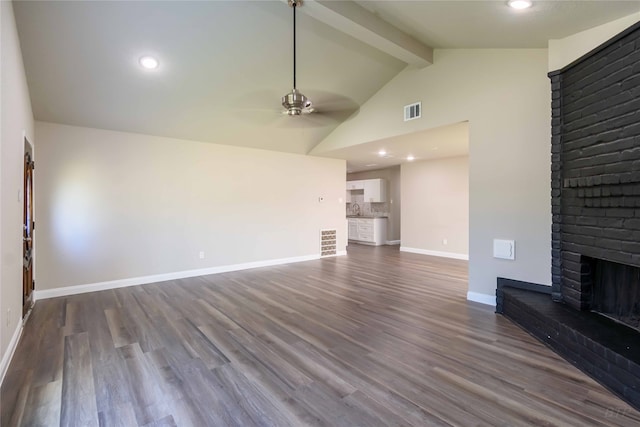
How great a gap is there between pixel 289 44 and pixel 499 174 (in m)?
2.92

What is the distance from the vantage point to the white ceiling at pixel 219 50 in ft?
9.33

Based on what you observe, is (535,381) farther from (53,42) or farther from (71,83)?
(71,83)

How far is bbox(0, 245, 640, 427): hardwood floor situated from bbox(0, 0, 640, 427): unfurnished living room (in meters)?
0.02

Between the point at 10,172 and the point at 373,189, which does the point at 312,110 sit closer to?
the point at 10,172

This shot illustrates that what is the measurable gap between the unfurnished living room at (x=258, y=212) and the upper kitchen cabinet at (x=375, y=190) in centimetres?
351

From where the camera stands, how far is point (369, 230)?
31.7ft

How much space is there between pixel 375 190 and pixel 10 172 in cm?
831

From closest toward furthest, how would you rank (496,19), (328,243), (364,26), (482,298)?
1. (496,19)
2. (364,26)
3. (482,298)
4. (328,243)

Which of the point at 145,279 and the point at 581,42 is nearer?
the point at 581,42

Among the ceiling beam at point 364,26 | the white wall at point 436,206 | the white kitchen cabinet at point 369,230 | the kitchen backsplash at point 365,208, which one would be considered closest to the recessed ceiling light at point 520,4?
the ceiling beam at point 364,26

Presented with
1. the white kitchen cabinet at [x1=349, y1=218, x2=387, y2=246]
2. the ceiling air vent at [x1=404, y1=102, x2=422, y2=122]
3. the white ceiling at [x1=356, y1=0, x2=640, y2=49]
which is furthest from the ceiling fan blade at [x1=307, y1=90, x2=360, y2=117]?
the white kitchen cabinet at [x1=349, y1=218, x2=387, y2=246]

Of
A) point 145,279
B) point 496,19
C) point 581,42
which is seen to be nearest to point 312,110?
point 496,19

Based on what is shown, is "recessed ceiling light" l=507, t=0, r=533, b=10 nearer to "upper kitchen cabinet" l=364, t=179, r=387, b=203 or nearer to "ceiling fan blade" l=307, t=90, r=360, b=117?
"ceiling fan blade" l=307, t=90, r=360, b=117

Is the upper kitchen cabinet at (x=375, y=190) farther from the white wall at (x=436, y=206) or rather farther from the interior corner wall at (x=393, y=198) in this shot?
the white wall at (x=436, y=206)
